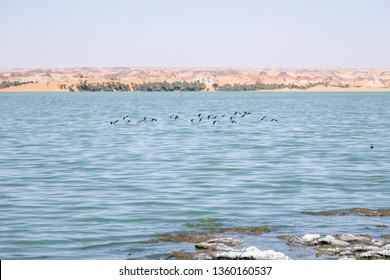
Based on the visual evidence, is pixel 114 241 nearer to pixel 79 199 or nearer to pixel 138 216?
pixel 138 216

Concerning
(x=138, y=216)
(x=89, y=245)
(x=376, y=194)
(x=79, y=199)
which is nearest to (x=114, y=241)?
(x=89, y=245)

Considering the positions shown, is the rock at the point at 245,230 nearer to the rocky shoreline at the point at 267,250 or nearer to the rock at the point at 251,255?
the rocky shoreline at the point at 267,250

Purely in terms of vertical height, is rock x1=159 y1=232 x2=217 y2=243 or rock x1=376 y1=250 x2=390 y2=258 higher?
rock x1=376 y1=250 x2=390 y2=258

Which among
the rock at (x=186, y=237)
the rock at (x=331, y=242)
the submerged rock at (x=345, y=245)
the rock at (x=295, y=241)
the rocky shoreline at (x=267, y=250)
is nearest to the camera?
the rocky shoreline at (x=267, y=250)

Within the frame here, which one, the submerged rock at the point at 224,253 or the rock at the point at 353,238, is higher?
the rock at the point at 353,238

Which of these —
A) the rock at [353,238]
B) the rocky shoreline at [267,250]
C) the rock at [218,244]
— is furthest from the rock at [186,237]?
the rock at [353,238]

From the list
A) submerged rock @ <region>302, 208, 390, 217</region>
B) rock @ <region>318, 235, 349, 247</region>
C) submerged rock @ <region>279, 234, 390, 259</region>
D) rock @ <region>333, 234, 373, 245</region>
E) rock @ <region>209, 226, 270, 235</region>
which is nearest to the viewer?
submerged rock @ <region>279, 234, 390, 259</region>

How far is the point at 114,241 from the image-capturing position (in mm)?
14961

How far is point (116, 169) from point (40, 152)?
24.2 feet

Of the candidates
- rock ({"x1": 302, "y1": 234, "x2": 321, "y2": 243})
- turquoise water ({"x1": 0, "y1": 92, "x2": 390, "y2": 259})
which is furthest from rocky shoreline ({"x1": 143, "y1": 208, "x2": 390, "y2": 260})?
turquoise water ({"x1": 0, "y1": 92, "x2": 390, "y2": 259})

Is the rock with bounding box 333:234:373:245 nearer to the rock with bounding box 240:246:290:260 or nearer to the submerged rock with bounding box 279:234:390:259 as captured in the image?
the submerged rock with bounding box 279:234:390:259

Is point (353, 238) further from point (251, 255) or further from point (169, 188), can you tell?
point (169, 188)

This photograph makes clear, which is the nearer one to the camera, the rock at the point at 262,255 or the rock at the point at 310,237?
the rock at the point at 262,255

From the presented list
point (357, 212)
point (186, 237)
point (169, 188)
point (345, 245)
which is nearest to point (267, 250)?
point (345, 245)
